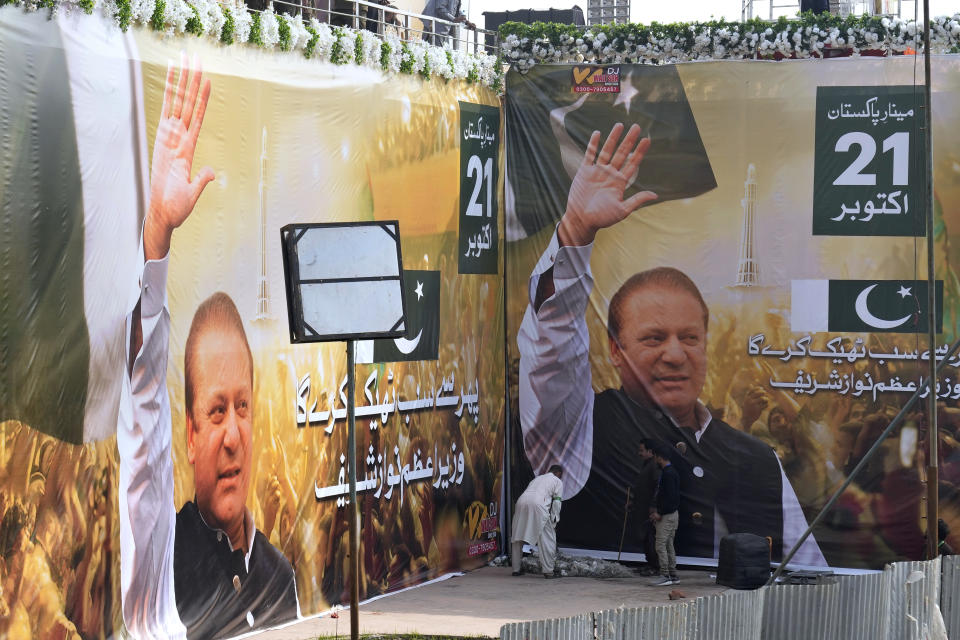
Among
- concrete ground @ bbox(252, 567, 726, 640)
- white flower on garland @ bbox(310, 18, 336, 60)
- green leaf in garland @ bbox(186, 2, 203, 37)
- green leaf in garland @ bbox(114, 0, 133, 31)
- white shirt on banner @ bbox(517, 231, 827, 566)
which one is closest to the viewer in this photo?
green leaf in garland @ bbox(114, 0, 133, 31)

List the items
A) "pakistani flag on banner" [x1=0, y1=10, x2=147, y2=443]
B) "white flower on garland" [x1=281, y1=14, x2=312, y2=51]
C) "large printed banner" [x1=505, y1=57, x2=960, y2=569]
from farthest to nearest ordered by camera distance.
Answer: "large printed banner" [x1=505, y1=57, x2=960, y2=569]
"white flower on garland" [x1=281, y1=14, x2=312, y2=51]
"pakistani flag on banner" [x1=0, y1=10, x2=147, y2=443]

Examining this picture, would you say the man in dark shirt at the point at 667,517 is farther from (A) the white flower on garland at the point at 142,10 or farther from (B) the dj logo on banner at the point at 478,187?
(A) the white flower on garland at the point at 142,10

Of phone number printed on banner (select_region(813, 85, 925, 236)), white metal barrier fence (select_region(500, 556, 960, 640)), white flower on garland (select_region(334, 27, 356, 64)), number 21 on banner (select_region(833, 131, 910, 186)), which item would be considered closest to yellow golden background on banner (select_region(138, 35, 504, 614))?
white flower on garland (select_region(334, 27, 356, 64))

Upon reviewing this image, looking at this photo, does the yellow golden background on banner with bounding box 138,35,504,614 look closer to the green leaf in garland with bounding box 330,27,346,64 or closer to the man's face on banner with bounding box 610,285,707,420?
the green leaf in garland with bounding box 330,27,346,64

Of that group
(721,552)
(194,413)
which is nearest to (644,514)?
(721,552)

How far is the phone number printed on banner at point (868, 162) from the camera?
13.2 m

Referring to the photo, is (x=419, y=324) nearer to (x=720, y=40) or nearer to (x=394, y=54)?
(x=394, y=54)

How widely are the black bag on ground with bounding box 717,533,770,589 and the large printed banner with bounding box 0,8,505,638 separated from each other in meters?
2.36

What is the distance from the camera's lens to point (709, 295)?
1375 centimetres

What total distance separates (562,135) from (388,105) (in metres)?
2.33

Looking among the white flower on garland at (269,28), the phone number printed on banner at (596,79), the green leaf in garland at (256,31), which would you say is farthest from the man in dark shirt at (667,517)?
the green leaf in garland at (256,31)

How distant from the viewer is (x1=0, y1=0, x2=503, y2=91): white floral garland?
938 centimetres

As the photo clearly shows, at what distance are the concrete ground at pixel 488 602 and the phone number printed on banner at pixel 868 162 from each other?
11.6ft

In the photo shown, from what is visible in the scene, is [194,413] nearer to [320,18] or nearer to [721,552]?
[320,18]
